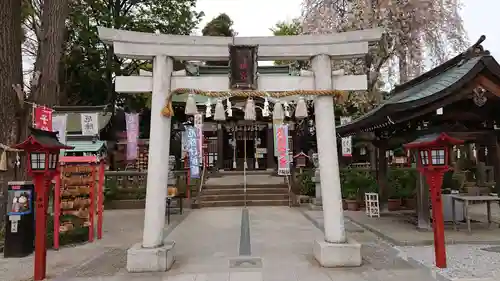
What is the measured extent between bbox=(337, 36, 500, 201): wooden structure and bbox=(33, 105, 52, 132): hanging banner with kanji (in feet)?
27.0

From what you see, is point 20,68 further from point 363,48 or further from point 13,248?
point 363,48

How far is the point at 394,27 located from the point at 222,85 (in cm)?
1226

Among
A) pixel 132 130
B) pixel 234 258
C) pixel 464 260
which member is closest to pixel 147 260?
pixel 234 258

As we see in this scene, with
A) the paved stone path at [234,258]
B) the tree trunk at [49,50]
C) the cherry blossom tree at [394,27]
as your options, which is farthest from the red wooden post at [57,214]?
the cherry blossom tree at [394,27]

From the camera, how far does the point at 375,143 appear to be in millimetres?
12039

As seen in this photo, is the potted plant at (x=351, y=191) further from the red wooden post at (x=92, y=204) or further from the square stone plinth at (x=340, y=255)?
the red wooden post at (x=92, y=204)

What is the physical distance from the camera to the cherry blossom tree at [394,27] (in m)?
15.6

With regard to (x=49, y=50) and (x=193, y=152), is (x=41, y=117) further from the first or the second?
(x=193, y=152)

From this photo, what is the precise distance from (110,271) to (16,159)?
16.3 feet

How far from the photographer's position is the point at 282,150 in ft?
55.2

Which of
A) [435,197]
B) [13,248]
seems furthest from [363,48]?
[13,248]

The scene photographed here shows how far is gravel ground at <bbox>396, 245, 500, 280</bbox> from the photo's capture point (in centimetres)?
567

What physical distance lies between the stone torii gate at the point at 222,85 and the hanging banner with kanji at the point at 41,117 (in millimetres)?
3468

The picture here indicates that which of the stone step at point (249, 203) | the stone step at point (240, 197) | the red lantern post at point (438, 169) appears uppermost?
the red lantern post at point (438, 169)
